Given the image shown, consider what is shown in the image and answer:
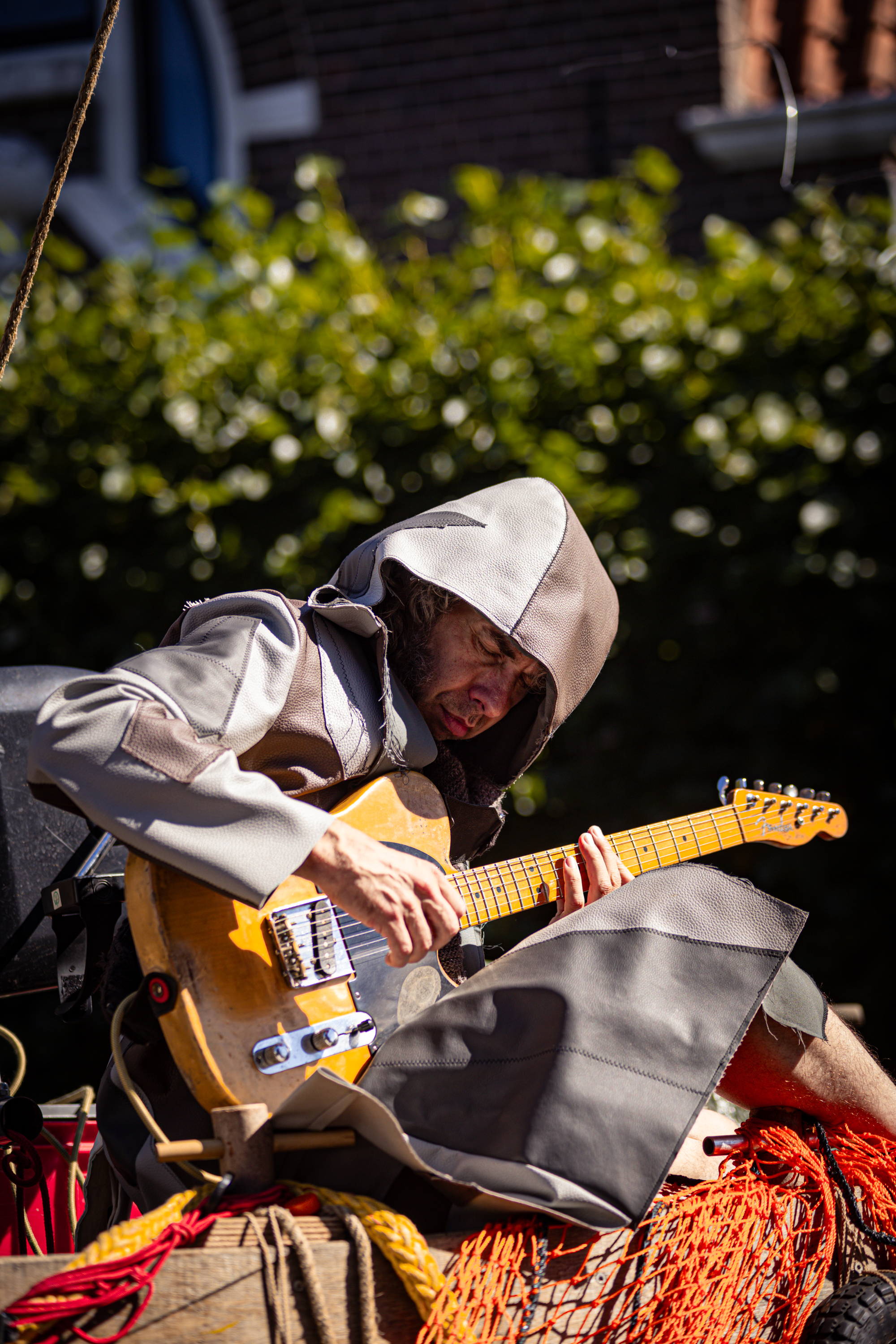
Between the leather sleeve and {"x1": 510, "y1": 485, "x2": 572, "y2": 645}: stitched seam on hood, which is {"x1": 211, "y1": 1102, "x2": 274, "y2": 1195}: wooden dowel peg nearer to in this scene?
the leather sleeve

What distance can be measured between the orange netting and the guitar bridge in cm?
43

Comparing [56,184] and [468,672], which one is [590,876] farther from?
[56,184]

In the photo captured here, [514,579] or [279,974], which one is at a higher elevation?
[514,579]

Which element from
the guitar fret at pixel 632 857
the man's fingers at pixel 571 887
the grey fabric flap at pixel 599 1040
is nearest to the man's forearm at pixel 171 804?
the grey fabric flap at pixel 599 1040

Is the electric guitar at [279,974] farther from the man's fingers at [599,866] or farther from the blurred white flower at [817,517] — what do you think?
the blurred white flower at [817,517]

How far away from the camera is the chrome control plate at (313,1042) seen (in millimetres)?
1519

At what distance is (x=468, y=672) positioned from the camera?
6.61 ft

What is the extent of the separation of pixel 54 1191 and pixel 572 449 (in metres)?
2.38

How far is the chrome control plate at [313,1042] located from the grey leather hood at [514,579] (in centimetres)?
48

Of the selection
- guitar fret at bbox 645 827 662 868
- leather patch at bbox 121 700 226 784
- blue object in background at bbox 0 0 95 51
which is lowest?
guitar fret at bbox 645 827 662 868

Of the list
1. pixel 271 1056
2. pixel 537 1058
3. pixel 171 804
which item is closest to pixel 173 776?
pixel 171 804

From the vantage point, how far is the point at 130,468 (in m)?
3.60

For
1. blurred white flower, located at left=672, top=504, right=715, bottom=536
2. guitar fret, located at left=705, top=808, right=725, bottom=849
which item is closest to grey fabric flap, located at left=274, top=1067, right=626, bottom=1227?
guitar fret, located at left=705, top=808, right=725, bottom=849

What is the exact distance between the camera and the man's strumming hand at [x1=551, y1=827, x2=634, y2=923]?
6.70 ft
